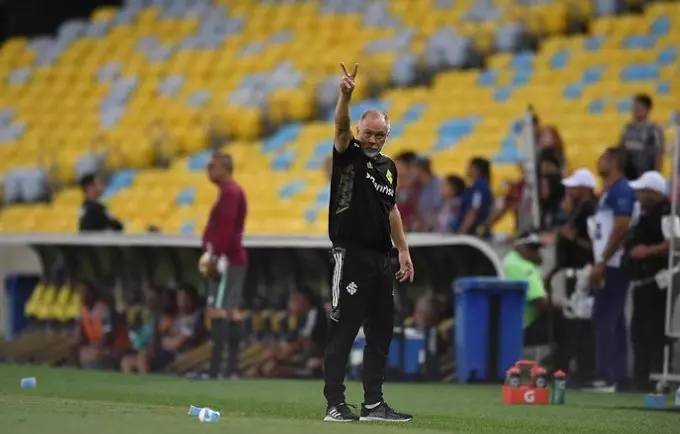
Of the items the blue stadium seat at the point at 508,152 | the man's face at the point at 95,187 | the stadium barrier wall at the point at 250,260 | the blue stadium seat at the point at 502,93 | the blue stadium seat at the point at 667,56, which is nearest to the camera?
the stadium barrier wall at the point at 250,260

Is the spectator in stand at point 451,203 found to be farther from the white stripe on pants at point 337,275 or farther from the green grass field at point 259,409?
the white stripe on pants at point 337,275

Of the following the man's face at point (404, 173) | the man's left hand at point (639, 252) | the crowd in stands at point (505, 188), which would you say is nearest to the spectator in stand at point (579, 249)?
the crowd in stands at point (505, 188)

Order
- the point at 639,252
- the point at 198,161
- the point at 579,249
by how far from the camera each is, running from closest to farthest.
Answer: the point at 639,252 → the point at 579,249 → the point at 198,161

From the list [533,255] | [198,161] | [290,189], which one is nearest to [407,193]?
[533,255]

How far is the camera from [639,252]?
13859 mm

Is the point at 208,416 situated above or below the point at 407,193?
below

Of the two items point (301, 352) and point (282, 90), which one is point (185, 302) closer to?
point (301, 352)

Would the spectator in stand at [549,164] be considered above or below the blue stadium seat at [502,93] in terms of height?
below

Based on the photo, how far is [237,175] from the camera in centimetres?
2303

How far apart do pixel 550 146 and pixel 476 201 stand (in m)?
0.97

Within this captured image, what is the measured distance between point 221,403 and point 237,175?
440 inches

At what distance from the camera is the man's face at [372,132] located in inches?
385

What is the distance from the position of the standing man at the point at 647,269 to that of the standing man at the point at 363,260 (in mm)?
4331

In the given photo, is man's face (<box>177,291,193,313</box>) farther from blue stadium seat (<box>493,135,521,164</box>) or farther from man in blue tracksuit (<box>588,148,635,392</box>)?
man in blue tracksuit (<box>588,148,635,392</box>)
